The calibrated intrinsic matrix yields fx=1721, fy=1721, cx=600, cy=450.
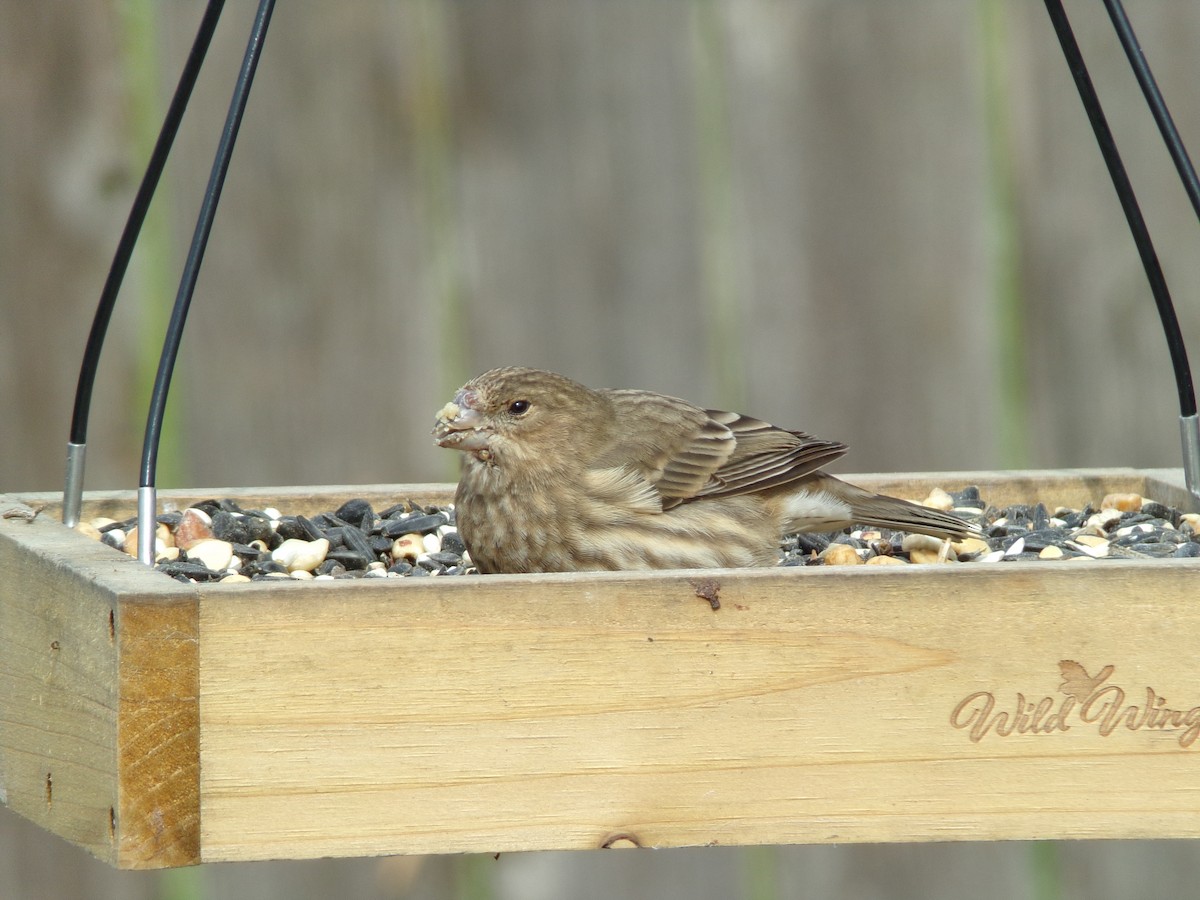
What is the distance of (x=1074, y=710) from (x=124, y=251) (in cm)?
173

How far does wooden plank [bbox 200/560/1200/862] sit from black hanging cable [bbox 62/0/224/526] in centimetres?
75

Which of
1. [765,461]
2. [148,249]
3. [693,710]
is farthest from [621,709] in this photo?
[148,249]

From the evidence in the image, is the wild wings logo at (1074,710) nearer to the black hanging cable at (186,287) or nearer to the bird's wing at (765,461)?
the bird's wing at (765,461)

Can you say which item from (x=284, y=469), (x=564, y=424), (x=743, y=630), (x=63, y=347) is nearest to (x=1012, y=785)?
(x=743, y=630)

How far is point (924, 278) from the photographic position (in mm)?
4098

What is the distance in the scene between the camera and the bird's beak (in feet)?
10.7

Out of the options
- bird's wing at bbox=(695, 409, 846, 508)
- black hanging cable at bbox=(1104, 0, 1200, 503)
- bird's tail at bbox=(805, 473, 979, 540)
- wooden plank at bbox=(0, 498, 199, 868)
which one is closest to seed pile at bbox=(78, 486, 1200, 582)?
bird's tail at bbox=(805, 473, 979, 540)

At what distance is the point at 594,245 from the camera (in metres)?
3.99

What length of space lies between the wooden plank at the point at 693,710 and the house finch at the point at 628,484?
665 mm

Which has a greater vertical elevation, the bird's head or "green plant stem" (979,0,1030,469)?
"green plant stem" (979,0,1030,469)

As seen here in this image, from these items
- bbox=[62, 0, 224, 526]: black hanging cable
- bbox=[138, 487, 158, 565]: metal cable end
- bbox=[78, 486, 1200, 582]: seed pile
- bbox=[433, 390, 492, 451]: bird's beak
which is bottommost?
bbox=[78, 486, 1200, 582]: seed pile

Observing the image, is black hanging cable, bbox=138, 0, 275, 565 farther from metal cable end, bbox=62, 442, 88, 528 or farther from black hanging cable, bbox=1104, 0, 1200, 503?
black hanging cable, bbox=1104, 0, 1200, 503

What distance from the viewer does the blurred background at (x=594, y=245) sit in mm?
3898

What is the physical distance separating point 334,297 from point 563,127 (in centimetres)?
66
